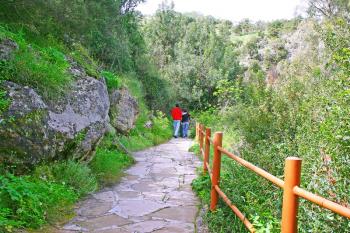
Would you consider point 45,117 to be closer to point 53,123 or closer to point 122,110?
point 53,123

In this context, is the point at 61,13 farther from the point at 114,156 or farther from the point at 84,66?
the point at 114,156

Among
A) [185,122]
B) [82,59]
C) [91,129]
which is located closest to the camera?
[91,129]

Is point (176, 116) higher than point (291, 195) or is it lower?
lower

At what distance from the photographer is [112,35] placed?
12.4m

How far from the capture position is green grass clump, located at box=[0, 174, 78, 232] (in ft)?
13.2

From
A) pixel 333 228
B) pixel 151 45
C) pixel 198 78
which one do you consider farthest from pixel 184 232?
pixel 151 45

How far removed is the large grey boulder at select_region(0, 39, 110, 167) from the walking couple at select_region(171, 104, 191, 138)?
11575 millimetres

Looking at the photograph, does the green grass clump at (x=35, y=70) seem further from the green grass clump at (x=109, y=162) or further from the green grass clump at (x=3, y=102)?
the green grass clump at (x=109, y=162)

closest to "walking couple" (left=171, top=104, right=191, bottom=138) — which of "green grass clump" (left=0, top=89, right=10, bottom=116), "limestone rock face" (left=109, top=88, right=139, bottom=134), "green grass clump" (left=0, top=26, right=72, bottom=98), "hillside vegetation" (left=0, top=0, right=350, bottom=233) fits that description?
"limestone rock face" (left=109, top=88, right=139, bottom=134)

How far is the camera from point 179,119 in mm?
18781

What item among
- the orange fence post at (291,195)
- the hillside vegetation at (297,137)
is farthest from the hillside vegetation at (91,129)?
the orange fence post at (291,195)

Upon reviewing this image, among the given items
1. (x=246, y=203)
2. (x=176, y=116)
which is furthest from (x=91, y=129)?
(x=176, y=116)

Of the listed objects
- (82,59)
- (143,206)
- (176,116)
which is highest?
(82,59)

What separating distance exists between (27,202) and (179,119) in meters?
14.6
